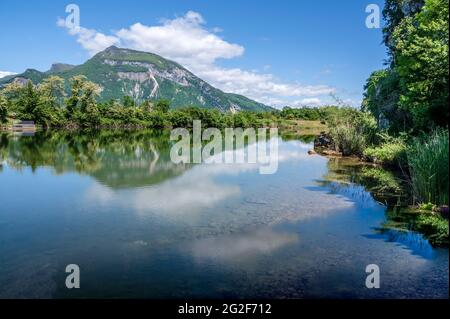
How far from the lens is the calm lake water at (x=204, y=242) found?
277 inches

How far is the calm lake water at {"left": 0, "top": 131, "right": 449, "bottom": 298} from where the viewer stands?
23.1ft

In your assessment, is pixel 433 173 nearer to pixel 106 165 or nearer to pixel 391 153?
pixel 391 153

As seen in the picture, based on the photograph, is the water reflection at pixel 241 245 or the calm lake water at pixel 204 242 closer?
the calm lake water at pixel 204 242

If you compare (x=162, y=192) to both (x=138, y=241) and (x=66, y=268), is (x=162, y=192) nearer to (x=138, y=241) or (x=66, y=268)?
(x=138, y=241)

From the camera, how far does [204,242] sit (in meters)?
9.41

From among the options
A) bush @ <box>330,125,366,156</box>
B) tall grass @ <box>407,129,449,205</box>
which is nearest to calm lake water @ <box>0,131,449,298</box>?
tall grass @ <box>407,129,449,205</box>

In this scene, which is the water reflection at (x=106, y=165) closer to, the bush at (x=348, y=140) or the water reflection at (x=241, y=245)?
the water reflection at (x=241, y=245)

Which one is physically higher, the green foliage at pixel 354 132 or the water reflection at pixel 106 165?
the green foliage at pixel 354 132

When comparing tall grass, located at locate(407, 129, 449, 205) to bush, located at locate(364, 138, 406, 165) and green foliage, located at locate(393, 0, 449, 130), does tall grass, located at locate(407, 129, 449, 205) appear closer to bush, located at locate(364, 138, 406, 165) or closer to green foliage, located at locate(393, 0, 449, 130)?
green foliage, located at locate(393, 0, 449, 130)

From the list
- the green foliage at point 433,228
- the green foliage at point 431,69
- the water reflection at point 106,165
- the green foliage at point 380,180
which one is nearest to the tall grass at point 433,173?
the green foliage at point 433,228

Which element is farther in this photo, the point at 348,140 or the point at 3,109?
the point at 3,109

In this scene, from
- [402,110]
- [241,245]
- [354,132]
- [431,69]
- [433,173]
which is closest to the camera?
[241,245]

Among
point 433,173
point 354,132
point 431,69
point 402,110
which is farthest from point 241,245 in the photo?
point 354,132
